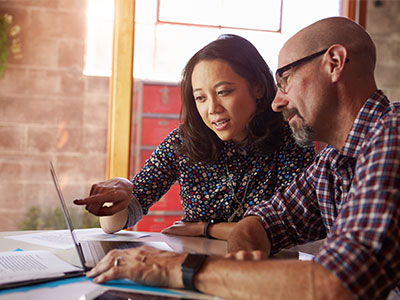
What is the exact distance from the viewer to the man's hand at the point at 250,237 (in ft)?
3.93

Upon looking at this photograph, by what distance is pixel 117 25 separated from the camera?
3057mm

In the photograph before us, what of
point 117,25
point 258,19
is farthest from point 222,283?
point 258,19

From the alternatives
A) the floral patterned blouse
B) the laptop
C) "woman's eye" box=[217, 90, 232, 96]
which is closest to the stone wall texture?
the floral patterned blouse

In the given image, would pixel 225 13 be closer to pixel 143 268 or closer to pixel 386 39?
pixel 386 39

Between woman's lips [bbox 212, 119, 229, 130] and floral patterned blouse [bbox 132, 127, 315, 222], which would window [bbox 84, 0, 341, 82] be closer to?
floral patterned blouse [bbox 132, 127, 315, 222]

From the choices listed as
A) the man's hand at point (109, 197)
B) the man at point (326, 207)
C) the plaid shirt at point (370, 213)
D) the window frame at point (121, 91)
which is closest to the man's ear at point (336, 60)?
the man at point (326, 207)

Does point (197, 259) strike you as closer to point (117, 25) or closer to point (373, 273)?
point (373, 273)

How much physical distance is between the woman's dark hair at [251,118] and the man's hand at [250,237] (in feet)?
1.44

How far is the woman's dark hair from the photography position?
166 centimetres

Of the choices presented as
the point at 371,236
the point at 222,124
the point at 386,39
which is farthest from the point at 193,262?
the point at 386,39

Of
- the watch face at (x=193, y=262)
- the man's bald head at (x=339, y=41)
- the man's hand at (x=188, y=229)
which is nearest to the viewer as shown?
the watch face at (x=193, y=262)

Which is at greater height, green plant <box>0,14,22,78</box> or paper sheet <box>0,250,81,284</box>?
green plant <box>0,14,22,78</box>

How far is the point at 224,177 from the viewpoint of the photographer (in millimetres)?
1736

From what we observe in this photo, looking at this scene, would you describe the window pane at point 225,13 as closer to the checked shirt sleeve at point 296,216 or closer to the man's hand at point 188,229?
the man's hand at point 188,229
